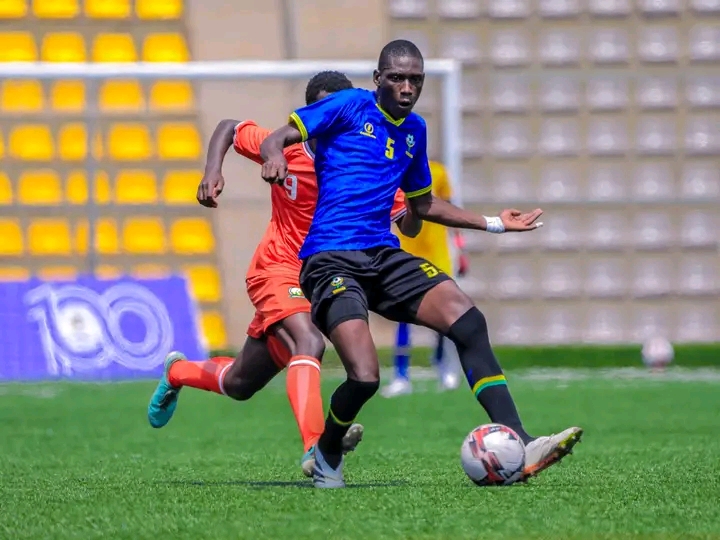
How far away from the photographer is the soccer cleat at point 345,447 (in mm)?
5914

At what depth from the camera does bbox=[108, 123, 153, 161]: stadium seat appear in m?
16.1

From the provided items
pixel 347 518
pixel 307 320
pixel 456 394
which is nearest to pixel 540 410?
pixel 456 394

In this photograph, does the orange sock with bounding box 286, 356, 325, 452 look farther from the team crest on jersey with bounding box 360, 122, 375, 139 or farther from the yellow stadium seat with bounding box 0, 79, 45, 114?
the yellow stadium seat with bounding box 0, 79, 45, 114

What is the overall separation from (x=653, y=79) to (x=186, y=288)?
5.67 m

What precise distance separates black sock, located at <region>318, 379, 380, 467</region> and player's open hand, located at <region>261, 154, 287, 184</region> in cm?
83

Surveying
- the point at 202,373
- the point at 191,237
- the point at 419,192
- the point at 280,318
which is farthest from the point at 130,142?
the point at 419,192

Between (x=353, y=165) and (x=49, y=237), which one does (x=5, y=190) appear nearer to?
(x=49, y=237)

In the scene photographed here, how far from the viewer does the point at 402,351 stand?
12.4 meters

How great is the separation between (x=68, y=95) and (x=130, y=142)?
845 millimetres

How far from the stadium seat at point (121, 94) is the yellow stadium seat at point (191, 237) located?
1.30 m

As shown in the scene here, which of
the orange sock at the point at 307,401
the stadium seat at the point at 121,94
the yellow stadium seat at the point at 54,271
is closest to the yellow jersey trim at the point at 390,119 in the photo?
Answer: the orange sock at the point at 307,401

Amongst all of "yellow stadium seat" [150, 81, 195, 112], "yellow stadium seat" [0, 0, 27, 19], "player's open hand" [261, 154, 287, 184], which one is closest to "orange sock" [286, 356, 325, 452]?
"player's open hand" [261, 154, 287, 184]

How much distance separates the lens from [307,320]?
654cm

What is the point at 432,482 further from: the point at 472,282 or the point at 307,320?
the point at 472,282
